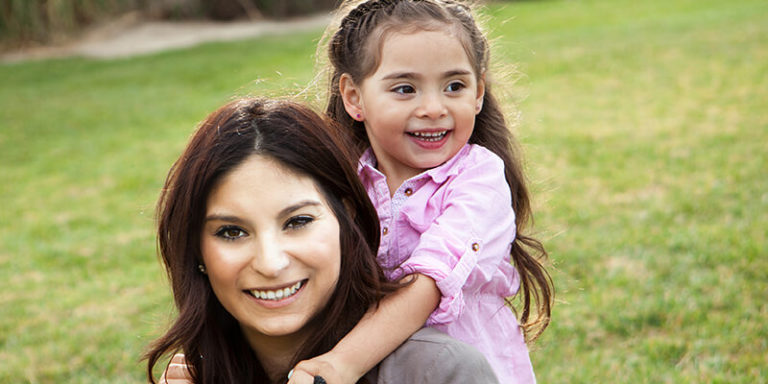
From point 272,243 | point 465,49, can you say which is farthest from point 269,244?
point 465,49

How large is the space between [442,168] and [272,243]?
0.71 metres

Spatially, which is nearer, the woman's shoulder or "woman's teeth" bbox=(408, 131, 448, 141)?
the woman's shoulder

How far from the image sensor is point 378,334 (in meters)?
2.12

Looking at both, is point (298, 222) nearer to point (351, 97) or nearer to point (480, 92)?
point (351, 97)

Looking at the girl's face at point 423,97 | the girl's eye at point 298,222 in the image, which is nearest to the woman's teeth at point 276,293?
the girl's eye at point 298,222

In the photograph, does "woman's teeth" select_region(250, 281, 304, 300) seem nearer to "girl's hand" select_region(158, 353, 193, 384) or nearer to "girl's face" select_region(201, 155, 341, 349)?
"girl's face" select_region(201, 155, 341, 349)

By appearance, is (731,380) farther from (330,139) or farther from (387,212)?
(330,139)

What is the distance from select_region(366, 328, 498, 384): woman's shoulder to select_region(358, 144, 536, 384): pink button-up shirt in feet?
0.59

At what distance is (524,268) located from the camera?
2809 mm

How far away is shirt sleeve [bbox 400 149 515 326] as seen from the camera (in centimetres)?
226

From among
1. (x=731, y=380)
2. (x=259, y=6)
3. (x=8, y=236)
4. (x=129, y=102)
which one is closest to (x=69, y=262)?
(x=8, y=236)

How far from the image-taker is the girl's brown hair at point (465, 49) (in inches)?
104

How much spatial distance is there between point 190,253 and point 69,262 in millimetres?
4086

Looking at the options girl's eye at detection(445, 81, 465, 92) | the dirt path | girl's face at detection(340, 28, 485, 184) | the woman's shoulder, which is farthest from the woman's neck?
the dirt path
